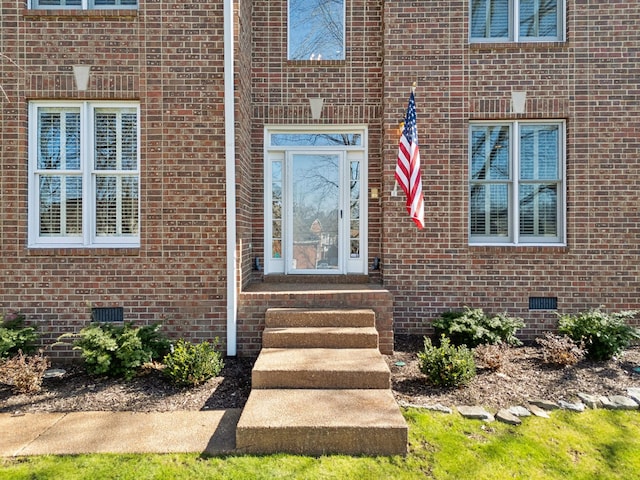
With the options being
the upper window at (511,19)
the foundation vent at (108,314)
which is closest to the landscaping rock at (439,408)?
the foundation vent at (108,314)

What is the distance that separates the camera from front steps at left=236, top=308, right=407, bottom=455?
9.91 ft

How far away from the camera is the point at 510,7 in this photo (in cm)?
574

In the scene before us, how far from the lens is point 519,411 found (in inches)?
145

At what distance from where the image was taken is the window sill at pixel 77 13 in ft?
16.1

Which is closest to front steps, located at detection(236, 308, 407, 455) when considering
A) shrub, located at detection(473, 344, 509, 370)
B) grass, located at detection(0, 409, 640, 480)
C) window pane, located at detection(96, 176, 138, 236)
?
grass, located at detection(0, 409, 640, 480)

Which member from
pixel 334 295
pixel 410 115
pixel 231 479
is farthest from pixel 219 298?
pixel 410 115

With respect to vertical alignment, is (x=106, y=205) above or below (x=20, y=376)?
above

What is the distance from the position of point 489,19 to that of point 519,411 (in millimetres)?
5382

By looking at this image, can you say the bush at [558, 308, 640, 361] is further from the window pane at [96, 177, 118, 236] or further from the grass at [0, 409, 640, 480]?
the window pane at [96, 177, 118, 236]

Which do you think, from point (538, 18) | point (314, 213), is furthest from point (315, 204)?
point (538, 18)

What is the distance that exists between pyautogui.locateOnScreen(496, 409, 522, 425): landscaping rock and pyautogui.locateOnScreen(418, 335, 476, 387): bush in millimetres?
477

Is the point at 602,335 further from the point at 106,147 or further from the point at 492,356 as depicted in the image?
the point at 106,147

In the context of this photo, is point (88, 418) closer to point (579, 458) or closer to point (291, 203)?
point (291, 203)

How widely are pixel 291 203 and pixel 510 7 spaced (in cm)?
439
